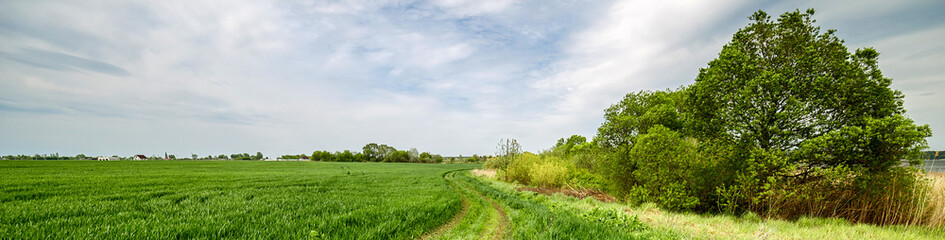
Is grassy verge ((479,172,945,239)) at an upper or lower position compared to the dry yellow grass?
lower

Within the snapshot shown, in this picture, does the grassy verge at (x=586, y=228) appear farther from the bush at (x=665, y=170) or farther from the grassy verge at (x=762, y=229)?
the bush at (x=665, y=170)

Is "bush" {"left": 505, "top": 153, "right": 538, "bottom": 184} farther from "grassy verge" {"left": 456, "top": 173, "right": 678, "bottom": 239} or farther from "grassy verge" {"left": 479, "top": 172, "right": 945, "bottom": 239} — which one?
"grassy verge" {"left": 479, "top": 172, "right": 945, "bottom": 239}

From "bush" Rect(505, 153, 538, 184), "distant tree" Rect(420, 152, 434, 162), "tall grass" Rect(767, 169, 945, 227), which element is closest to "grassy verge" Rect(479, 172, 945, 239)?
"tall grass" Rect(767, 169, 945, 227)

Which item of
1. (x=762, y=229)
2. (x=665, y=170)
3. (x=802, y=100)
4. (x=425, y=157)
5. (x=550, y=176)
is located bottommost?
(x=762, y=229)

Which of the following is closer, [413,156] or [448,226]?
[448,226]

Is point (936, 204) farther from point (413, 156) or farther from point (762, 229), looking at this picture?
point (413, 156)

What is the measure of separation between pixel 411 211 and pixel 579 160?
20.9 m

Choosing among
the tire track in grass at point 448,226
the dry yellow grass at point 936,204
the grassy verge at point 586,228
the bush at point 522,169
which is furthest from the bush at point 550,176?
the dry yellow grass at point 936,204

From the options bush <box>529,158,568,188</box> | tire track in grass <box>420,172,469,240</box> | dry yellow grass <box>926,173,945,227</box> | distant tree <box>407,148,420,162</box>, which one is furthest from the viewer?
distant tree <box>407,148,420,162</box>

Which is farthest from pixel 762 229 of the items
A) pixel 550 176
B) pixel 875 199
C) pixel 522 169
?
pixel 522 169

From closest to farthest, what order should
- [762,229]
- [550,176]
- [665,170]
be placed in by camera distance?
[762,229], [665,170], [550,176]

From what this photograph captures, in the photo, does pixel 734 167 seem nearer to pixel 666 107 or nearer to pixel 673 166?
pixel 673 166

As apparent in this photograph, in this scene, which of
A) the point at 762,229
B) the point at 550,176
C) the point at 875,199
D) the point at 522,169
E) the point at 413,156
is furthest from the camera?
the point at 413,156

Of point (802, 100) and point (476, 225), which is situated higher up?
point (802, 100)
